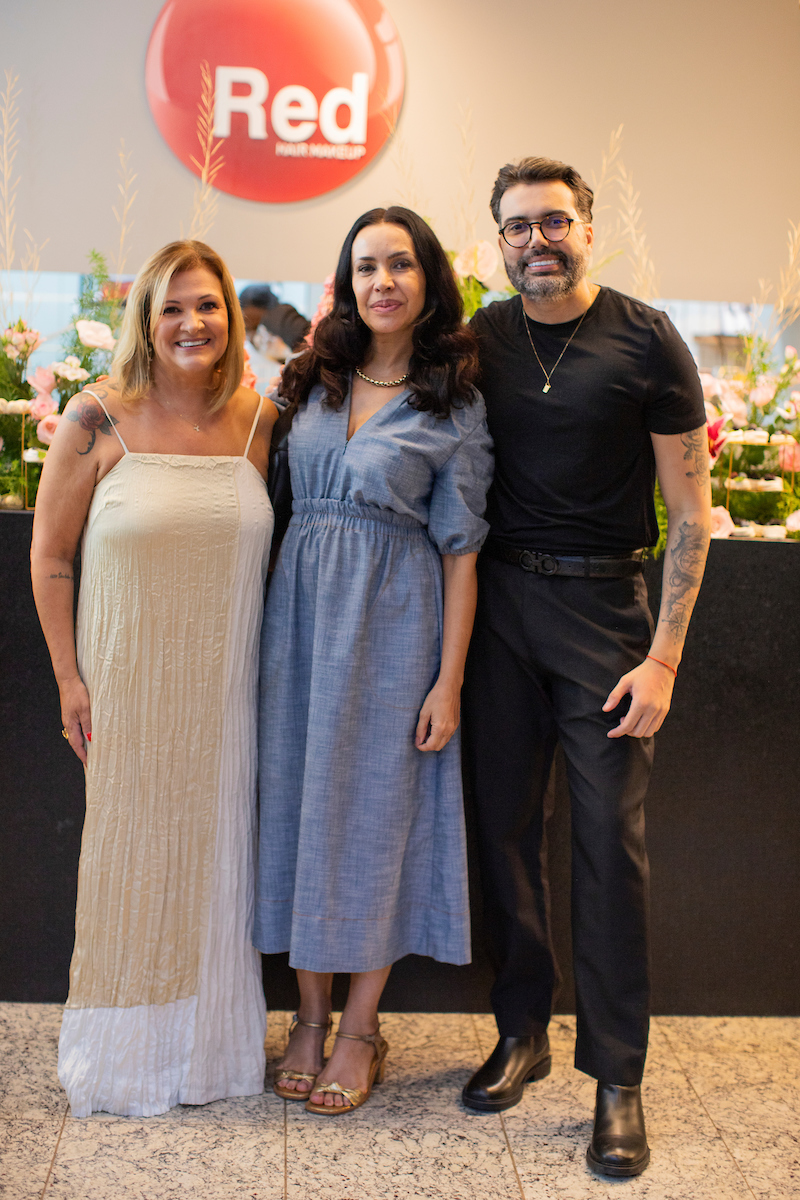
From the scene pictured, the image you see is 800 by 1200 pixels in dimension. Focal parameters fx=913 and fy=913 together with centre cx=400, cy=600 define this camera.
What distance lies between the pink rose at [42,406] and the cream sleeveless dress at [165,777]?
478 mm

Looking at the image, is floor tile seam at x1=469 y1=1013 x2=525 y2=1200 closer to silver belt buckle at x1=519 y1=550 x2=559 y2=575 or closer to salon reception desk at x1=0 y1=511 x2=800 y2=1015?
salon reception desk at x1=0 y1=511 x2=800 y2=1015

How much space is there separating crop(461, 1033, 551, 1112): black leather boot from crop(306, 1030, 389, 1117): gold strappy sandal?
0.58 ft

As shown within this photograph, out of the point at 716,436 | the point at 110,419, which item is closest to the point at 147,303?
the point at 110,419

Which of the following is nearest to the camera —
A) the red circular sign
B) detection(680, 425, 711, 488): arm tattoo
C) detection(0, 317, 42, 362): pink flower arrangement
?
detection(680, 425, 711, 488): arm tattoo

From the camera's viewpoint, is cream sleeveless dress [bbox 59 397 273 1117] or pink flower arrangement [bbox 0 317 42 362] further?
pink flower arrangement [bbox 0 317 42 362]

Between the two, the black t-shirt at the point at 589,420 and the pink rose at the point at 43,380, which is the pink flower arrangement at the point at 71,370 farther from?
the black t-shirt at the point at 589,420

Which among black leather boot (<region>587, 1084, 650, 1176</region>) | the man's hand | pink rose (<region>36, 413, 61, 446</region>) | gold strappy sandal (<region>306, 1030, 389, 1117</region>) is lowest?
gold strappy sandal (<region>306, 1030, 389, 1117</region>)

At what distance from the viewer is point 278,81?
3211 millimetres

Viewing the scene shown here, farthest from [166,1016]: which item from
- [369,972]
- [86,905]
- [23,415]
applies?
[23,415]

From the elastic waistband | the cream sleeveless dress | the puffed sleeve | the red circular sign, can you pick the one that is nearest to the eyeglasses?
the puffed sleeve

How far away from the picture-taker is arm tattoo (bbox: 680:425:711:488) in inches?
64.1

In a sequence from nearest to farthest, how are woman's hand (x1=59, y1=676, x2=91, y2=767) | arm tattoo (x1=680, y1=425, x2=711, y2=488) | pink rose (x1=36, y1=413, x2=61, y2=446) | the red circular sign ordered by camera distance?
1. arm tattoo (x1=680, y1=425, x2=711, y2=488)
2. woman's hand (x1=59, y1=676, x2=91, y2=767)
3. pink rose (x1=36, y1=413, x2=61, y2=446)
4. the red circular sign

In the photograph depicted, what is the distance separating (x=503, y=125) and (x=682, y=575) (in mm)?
2421

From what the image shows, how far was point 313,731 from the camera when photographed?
1.70 m
